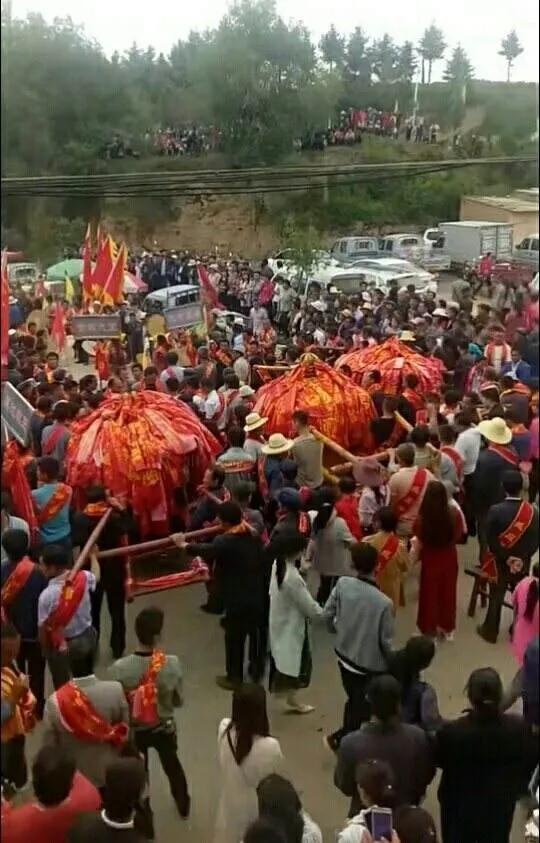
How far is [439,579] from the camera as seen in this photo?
6.42m

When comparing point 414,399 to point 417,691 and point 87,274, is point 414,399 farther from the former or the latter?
point 87,274

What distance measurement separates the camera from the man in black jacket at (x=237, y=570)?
5.63 meters

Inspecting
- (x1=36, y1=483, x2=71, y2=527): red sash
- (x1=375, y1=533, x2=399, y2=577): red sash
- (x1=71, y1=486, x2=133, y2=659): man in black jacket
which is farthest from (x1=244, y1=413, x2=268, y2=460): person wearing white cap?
(x1=36, y1=483, x2=71, y2=527): red sash

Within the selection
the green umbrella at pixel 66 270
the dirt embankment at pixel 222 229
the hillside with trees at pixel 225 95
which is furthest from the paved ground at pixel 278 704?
the dirt embankment at pixel 222 229

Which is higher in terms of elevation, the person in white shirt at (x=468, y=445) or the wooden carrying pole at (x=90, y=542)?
the person in white shirt at (x=468, y=445)

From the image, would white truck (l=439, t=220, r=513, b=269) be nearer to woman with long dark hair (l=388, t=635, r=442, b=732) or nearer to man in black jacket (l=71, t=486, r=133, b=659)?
man in black jacket (l=71, t=486, r=133, b=659)

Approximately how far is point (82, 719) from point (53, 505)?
2124mm

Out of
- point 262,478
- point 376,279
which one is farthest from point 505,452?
point 376,279

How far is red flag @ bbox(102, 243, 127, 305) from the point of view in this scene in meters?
13.8

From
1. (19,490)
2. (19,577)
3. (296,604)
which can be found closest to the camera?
(19,577)

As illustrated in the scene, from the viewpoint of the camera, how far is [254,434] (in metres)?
7.98

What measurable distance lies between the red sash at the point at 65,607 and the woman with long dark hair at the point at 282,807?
5.44 feet

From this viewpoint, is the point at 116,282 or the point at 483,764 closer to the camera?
the point at 483,764

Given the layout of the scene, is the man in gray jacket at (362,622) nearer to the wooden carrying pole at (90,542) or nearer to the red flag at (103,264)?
the wooden carrying pole at (90,542)
